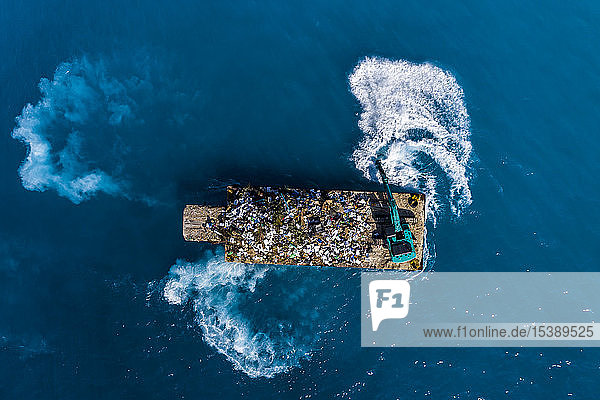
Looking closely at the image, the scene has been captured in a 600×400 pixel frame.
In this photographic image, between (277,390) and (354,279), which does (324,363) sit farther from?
(354,279)

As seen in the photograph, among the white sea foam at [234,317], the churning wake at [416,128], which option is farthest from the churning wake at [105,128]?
the churning wake at [416,128]

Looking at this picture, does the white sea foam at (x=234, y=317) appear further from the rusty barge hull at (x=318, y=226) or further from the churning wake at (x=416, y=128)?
the churning wake at (x=416, y=128)

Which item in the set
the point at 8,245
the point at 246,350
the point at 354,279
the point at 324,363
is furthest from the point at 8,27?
the point at 324,363

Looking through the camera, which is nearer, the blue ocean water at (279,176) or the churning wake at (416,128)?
the blue ocean water at (279,176)

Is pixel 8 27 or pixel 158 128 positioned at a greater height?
pixel 8 27

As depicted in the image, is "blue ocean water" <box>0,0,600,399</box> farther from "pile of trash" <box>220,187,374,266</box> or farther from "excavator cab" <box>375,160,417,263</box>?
"excavator cab" <box>375,160,417,263</box>

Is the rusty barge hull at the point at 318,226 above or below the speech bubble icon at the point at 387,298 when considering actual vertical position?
above
